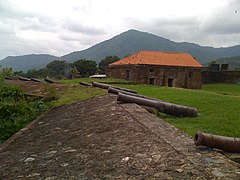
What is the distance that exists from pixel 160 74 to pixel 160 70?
19.1 inches

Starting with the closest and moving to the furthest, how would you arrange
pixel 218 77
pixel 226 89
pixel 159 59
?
pixel 226 89
pixel 159 59
pixel 218 77

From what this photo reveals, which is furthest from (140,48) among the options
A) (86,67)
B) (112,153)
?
(112,153)

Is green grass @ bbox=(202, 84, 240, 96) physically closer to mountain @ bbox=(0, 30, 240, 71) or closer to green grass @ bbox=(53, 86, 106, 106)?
green grass @ bbox=(53, 86, 106, 106)

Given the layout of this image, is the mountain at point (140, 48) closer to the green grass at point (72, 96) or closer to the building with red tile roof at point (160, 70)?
the building with red tile roof at point (160, 70)

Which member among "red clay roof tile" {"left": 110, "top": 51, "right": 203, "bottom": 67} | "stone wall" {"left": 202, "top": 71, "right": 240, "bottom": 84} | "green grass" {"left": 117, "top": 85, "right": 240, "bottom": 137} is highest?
"red clay roof tile" {"left": 110, "top": 51, "right": 203, "bottom": 67}

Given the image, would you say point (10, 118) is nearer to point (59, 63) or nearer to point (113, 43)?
point (59, 63)

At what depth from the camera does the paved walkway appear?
3.55 m

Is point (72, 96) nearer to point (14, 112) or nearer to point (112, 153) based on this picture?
point (14, 112)

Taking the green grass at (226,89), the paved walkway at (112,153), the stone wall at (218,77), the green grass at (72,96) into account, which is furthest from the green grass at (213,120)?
the stone wall at (218,77)

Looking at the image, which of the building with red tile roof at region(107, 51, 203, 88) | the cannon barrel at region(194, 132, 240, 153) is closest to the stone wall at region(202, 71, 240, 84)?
the building with red tile roof at region(107, 51, 203, 88)

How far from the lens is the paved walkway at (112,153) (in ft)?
11.7

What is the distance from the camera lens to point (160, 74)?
3675 centimetres

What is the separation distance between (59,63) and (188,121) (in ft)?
270

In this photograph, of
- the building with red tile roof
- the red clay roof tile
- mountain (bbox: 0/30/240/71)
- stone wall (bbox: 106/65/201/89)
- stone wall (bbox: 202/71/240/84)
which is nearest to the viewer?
stone wall (bbox: 106/65/201/89)
